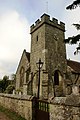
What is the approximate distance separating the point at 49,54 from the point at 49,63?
138 cm

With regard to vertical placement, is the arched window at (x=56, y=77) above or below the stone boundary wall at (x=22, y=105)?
above

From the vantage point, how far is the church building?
20312mm

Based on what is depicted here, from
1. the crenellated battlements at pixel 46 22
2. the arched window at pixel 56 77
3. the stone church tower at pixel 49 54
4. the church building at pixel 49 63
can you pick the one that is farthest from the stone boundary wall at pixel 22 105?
the crenellated battlements at pixel 46 22

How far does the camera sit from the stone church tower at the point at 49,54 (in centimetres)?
2010

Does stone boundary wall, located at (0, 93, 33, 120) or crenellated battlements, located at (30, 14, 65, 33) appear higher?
crenellated battlements, located at (30, 14, 65, 33)

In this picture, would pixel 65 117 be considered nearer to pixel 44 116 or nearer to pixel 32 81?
→ pixel 44 116

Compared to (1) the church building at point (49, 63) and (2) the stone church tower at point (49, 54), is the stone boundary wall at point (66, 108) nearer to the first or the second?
(2) the stone church tower at point (49, 54)

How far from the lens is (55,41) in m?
23.0

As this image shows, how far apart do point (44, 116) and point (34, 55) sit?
16304 mm

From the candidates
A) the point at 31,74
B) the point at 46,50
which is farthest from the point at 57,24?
the point at 31,74

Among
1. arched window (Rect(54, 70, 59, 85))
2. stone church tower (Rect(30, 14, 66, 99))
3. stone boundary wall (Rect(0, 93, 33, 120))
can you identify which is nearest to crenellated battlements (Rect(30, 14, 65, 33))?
stone church tower (Rect(30, 14, 66, 99))

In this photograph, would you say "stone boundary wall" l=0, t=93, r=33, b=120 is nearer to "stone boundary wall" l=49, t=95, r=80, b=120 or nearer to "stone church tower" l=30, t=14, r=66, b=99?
"stone boundary wall" l=49, t=95, r=80, b=120

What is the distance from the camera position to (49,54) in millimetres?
21281

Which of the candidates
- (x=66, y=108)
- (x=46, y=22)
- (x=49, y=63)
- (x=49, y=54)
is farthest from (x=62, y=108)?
(x=46, y=22)
